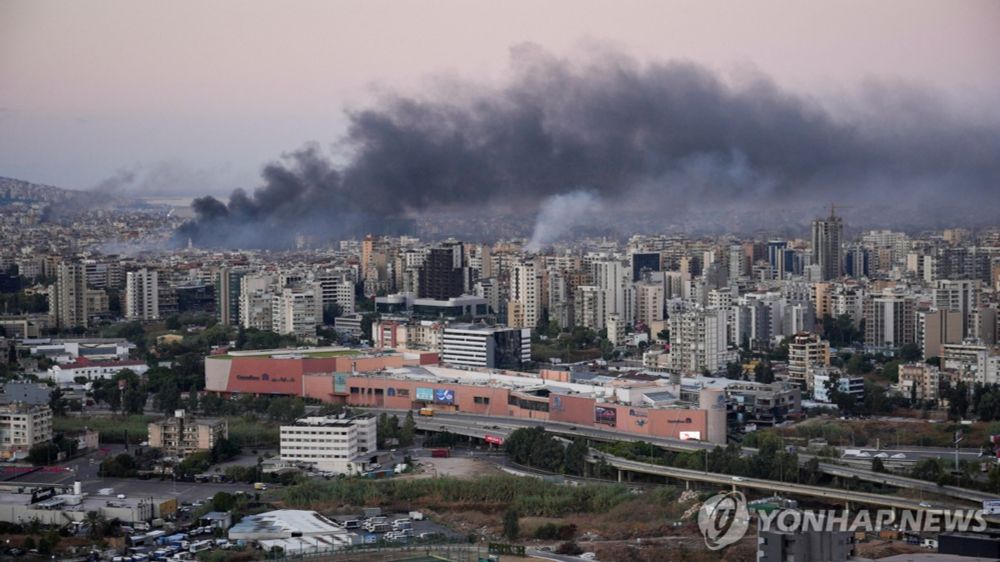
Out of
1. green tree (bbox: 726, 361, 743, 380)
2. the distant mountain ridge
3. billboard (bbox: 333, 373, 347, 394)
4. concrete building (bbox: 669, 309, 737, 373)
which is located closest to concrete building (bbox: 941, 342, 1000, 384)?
green tree (bbox: 726, 361, 743, 380)

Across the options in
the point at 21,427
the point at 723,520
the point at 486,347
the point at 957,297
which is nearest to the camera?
the point at 723,520

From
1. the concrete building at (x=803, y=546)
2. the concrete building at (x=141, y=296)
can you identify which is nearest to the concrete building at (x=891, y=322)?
the concrete building at (x=141, y=296)

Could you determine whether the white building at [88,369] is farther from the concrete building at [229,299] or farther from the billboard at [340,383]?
the concrete building at [229,299]

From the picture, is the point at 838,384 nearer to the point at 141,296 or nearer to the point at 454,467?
the point at 454,467

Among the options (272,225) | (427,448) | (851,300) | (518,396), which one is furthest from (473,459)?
(272,225)

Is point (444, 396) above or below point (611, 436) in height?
above

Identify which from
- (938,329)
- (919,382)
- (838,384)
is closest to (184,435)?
(838,384)

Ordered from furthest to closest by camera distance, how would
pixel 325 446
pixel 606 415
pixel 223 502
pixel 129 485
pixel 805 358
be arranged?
pixel 805 358
pixel 606 415
pixel 325 446
pixel 129 485
pixel 223 502
